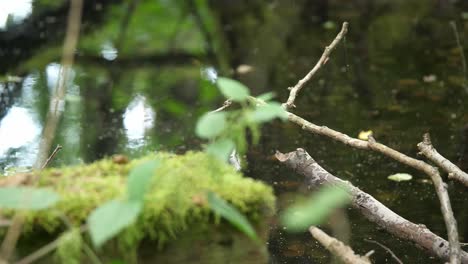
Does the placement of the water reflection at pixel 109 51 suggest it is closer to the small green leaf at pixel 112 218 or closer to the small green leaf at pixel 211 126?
the small green leaf at pixel 211 126

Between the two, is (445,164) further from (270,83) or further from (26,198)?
(270,83)

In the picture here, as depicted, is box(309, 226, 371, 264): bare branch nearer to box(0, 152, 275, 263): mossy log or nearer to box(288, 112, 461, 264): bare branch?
box(0, 152, 275, 263): mossy log

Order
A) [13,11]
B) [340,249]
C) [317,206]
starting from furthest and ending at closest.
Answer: [13,11] < [340,249] < [317,206]

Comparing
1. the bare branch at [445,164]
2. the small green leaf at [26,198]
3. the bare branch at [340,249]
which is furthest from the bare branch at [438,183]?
the small green leaf at [26,198]

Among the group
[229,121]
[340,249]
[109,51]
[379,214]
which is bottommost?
[109,51]

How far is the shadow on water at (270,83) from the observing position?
4.57 meters

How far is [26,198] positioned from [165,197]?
43 cm

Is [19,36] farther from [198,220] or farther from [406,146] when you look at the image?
[198,220]

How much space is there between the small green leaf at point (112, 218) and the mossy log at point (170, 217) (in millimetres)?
339

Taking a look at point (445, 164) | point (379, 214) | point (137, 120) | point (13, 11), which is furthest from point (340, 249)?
point (13, 11)

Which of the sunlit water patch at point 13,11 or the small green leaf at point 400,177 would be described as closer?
the small green leaf at point 400,177

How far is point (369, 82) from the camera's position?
616 centimetres

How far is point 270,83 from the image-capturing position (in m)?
6.18

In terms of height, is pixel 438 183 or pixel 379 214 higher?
pixel 438 183
